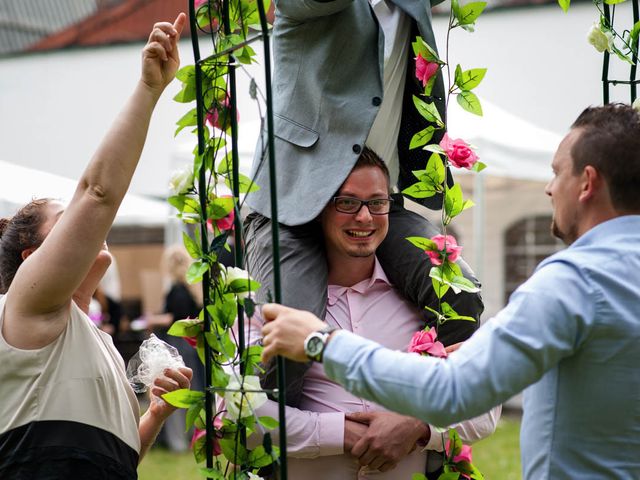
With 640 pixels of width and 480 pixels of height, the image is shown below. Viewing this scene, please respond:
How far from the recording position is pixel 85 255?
7.75 ft

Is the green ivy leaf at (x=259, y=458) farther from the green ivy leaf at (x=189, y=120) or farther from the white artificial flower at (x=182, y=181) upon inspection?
the green ivy leaf at (x=189, y=120)

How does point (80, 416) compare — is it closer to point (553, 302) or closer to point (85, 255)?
point (85, 255)

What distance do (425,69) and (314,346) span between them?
112 centimetres

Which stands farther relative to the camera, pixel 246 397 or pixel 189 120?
pixel 189 120

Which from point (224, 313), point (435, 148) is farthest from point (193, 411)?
point (435, 148)

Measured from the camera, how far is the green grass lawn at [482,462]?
8419 millimetres

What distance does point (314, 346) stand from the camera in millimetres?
2021

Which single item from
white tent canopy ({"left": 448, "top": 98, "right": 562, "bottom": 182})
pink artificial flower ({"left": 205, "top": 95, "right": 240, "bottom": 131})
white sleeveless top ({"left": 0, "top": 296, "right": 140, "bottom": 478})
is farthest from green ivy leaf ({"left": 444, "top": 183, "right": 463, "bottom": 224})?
white tent canopy ({"left": 448, "top": 98, "right": 562, "bottom": 182})

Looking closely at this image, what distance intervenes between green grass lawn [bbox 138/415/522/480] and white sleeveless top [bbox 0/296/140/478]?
18.0ft

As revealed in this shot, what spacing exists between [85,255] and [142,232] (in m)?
14.8

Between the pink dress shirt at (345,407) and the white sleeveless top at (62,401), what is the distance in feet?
1.66

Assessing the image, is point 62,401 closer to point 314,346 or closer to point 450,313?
point 314,346

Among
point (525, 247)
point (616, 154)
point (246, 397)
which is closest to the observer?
point (616, 154)

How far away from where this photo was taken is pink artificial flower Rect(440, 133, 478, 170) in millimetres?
2850
